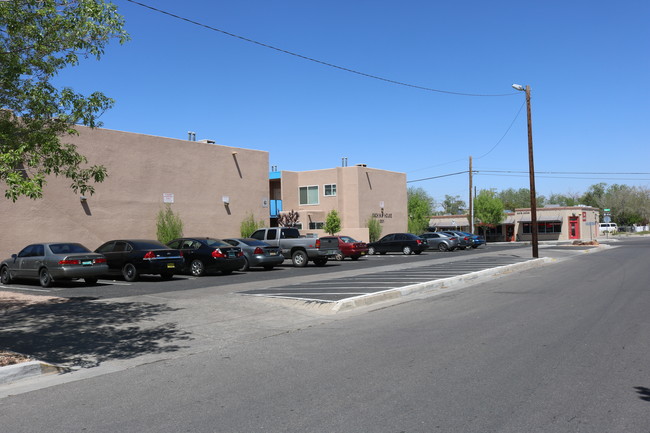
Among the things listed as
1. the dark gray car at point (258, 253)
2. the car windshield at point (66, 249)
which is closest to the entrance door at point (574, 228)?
the dark gray car at point (258, 253)

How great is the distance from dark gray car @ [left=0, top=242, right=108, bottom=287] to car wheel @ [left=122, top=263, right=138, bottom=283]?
111cm

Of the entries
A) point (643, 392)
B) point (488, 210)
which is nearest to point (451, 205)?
point (488, 210)

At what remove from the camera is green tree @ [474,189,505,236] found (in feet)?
229

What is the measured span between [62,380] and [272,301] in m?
6.51

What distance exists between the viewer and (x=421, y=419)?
484 centimetres

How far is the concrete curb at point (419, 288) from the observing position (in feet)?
40.0

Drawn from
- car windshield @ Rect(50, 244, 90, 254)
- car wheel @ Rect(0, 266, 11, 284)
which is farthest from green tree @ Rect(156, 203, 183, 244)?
car windshield @ Rect(50, 244, 90, 254)

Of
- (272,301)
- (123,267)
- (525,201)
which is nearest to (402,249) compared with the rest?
(123,267)

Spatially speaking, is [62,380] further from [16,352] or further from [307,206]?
[307,206]

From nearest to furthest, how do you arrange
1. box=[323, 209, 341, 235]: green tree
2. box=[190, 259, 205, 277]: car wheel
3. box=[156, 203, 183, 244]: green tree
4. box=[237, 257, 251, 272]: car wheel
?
box=[190, 259, 205, 277]: car wheel
box=[237, 257, 251, 272]: car wheel
box=[156, 203, 183, 244]: green tree
box=[323, 209, 341, 235]: green tree

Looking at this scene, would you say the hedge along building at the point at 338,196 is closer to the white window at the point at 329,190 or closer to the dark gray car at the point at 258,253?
the white window at the point at 329,190

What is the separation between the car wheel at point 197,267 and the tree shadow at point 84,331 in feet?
23.8

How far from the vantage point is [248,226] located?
3272cm

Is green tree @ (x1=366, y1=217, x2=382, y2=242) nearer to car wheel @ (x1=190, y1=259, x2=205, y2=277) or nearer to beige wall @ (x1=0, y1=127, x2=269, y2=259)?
beige wall @ (x1=0, y1=127, x2=269, y2=259)
